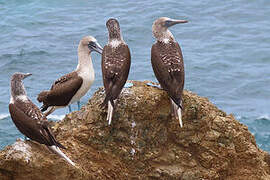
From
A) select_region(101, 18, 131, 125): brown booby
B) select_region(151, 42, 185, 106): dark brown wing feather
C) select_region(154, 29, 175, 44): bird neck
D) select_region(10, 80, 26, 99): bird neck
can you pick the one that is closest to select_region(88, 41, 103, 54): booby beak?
select_region(101, 18, 131, 125): brown booby

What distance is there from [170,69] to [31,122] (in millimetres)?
2692

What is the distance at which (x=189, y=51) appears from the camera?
31219 mm

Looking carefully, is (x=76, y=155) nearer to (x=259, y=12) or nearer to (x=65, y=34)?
(x=65, y=34)

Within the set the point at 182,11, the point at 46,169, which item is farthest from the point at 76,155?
the point at 182,11

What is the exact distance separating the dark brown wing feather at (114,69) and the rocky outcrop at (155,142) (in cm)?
33

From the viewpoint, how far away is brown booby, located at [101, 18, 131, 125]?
10.5 metres

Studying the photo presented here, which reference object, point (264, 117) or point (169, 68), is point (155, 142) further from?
point (264, 117)

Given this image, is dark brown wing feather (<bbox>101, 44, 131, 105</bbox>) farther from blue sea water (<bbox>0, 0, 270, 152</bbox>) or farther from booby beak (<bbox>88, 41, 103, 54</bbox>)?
blue sea water (<bbox>0, 0, 270, 152</bbox>)

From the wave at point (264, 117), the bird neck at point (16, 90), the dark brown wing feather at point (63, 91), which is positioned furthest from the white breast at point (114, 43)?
the wave at point (264, 117)

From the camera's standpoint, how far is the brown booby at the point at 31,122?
380 inches

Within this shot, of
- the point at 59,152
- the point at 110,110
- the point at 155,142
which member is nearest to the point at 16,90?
the point at 59,152

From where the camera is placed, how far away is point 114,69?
35.4 ft

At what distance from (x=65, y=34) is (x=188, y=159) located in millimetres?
23629

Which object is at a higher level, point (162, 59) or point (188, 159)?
point (162, 59)
